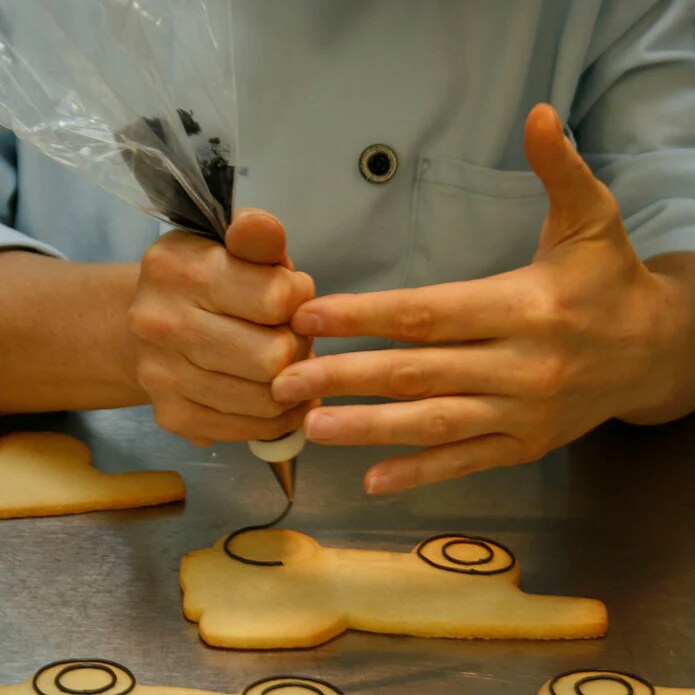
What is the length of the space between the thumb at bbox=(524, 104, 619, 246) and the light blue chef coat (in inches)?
8.9

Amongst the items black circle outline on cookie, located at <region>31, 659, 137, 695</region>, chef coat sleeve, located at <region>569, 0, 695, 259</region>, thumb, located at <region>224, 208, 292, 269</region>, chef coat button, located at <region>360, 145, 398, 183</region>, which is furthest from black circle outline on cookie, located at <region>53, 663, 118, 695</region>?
chef coat sleeve, located at <region>569, 0, 695, 259</region>

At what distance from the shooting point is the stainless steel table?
1.92 feet

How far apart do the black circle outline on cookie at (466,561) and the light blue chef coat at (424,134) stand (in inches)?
12.2

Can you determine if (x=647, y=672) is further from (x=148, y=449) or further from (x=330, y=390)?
(x=148, y=449)

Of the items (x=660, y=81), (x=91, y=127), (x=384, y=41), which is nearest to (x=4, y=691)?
(x=91, y=127)

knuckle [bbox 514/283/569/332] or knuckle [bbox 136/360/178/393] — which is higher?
knuckle [bbox 514/283/569/332]

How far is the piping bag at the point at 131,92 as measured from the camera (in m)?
0.60

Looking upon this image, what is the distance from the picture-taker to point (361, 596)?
647 mm

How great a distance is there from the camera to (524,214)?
37.5 inches

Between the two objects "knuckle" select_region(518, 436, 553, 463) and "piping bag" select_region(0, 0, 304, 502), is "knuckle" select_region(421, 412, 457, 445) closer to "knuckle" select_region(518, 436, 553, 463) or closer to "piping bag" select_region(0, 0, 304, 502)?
"knuckle" select_region(518, 436, 553, 463)

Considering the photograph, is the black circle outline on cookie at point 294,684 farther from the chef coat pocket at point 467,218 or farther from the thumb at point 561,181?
the chef coat pocket at point 467,218

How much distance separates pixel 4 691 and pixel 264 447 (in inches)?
8.8

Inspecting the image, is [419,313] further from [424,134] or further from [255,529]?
[424,134]

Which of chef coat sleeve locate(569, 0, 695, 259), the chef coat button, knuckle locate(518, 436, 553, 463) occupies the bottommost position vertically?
knuckle locate(518, 436, 553, 463)
